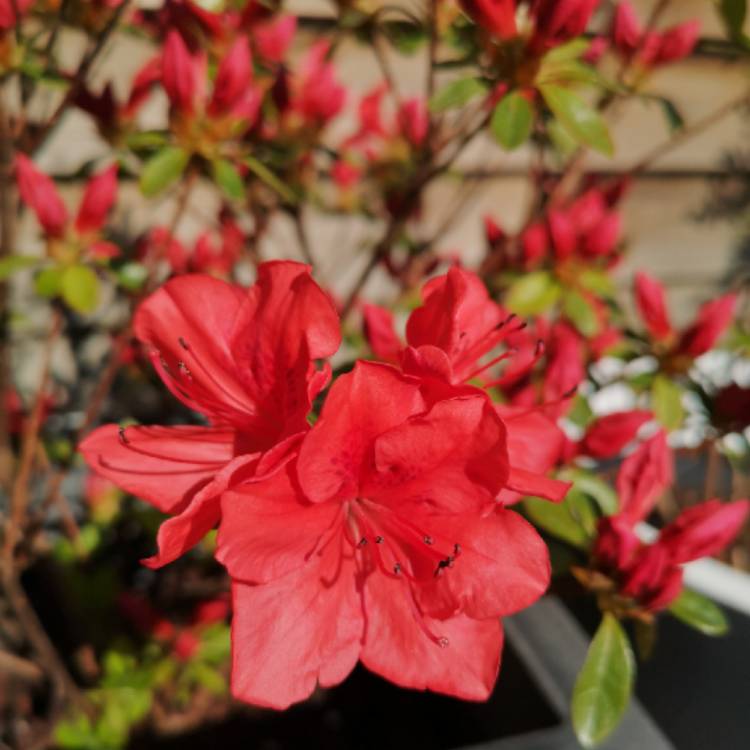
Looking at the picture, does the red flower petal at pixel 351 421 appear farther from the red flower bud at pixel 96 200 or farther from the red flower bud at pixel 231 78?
the red flower bud at pixel 96 200

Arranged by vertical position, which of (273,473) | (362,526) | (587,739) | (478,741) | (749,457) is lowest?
(478,741)

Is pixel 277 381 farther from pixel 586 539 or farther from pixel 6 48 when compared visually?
pixel 6 48

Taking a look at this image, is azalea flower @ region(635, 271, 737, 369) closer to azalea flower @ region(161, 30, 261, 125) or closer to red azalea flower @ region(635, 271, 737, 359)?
red azalea flower @ region(635, 271, 737, 359)

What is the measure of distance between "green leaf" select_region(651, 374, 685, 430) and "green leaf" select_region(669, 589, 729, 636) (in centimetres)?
34

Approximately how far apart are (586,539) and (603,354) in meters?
0.54

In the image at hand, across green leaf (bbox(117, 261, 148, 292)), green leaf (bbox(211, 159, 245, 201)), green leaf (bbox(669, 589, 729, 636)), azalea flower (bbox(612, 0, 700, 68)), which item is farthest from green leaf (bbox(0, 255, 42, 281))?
azalea flower (bbox(612, 0, 700, 68))

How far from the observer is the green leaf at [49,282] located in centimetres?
96

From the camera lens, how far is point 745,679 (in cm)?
133

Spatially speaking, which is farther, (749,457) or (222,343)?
(749,457)

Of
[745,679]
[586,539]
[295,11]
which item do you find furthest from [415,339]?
[295,11]

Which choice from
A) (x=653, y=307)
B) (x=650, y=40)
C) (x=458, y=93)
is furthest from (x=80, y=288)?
(x=650, y=40)

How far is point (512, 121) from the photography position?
783 millimetres

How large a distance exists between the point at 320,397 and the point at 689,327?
0.75 metres

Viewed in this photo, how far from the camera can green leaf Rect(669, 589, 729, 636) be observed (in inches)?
30.8
